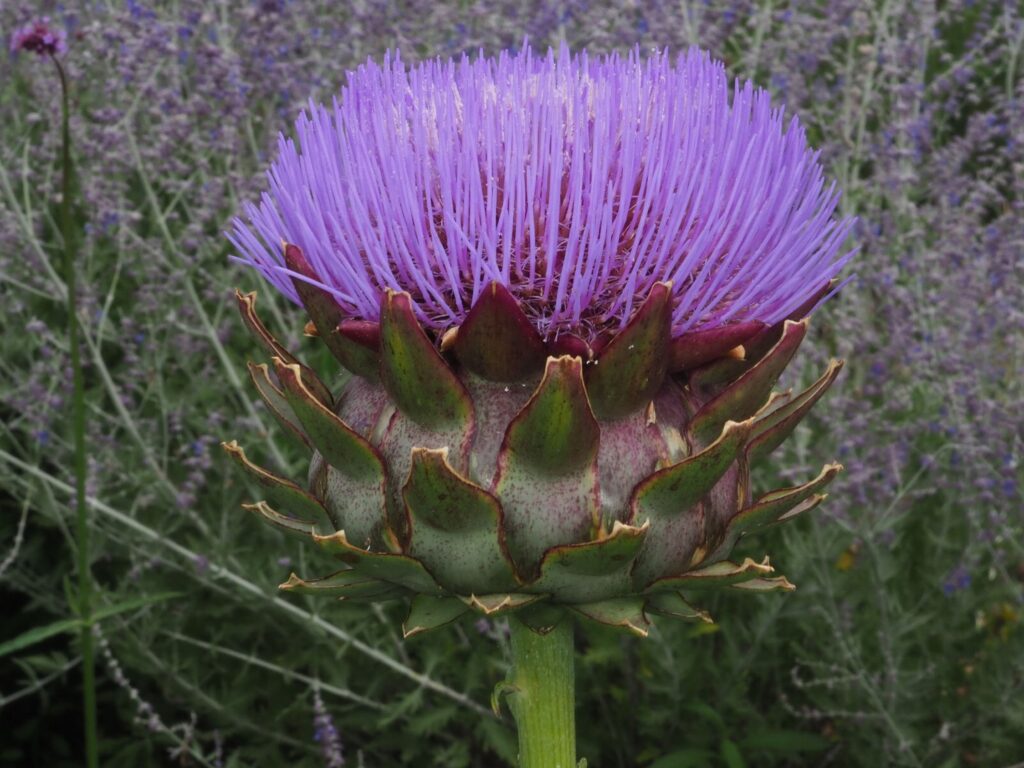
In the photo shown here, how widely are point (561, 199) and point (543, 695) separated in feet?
1.67

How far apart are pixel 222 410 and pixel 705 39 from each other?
136 centimetres

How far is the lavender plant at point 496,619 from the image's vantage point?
2.32 m

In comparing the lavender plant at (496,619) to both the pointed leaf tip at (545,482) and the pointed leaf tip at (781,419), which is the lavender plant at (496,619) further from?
the pointed leaf tip at (545,482)

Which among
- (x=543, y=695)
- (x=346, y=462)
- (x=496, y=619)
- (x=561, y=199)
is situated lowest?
(x=496, y=619)

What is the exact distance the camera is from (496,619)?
2.21 metres

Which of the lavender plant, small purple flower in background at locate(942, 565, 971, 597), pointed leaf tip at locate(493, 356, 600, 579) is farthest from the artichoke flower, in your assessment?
small purple flower in background at locate(942, 565, 971, 597)

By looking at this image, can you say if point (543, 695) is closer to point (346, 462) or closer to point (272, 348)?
point (346, 462)

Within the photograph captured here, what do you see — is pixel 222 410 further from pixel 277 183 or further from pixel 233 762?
pixel 277 183

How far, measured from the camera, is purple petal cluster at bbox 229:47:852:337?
1197 millimetres

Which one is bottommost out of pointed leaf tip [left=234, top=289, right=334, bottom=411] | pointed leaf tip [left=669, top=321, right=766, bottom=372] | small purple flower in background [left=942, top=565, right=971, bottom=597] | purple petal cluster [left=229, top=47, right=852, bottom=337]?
small purple flower in background [left=942, top=565, right=971, bottom=597]

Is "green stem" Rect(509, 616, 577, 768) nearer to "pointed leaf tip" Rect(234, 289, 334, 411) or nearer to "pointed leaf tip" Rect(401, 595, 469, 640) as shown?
"pointed leaf tip" Rect(401, 595, 469, 640)

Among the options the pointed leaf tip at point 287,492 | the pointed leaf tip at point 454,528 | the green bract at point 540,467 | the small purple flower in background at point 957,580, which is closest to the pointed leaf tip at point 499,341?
the green bract at point 540,467

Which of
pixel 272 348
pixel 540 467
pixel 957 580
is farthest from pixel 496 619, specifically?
pixel 540 467

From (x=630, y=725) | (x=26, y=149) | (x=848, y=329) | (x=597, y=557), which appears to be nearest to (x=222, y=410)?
(x=26, y=149)
